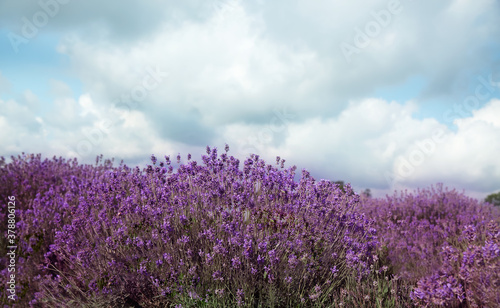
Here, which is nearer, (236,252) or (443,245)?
(236,252)

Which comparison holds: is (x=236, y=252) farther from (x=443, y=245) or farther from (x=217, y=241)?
(x=443, y=245)

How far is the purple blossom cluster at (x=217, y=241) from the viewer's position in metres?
3.34

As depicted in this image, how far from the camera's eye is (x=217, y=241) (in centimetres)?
344

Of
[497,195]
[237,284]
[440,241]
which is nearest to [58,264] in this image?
[237,284]

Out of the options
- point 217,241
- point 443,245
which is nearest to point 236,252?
point 217,241

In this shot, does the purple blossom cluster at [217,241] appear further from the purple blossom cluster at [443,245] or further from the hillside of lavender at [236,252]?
the purple blossom cluster at [443,245]

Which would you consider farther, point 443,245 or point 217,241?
point 443,245

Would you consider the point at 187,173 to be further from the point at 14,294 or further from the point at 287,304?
the point at 14,294

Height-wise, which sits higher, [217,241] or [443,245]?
[443,245]

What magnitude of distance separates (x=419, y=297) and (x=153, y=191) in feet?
8.88

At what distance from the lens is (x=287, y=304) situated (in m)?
3.30

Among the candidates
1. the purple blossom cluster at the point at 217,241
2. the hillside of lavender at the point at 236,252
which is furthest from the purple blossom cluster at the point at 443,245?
the purple blossom cluster at the point at 217,241

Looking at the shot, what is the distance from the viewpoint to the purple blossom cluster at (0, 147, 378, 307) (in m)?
3.34

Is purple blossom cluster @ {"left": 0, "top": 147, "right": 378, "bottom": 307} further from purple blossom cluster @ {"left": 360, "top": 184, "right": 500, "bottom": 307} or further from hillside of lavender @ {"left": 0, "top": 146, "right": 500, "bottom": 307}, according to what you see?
purple blossom cluster @ {"left": 360, "top": 184, "right": 500, "bottom": 307}
